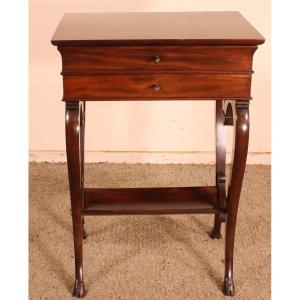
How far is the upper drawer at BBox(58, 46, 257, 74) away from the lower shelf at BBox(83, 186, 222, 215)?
16.9 inches

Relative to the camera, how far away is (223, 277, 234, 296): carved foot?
5.84ft

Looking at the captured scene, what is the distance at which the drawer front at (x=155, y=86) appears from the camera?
1570 millimetres

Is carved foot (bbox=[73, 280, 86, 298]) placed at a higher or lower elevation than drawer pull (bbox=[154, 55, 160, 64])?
lower

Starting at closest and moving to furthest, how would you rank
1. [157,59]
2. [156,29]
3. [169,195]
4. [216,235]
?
1. [157,59]
2. [156,29]
3. [169,195]
4. [216,235]

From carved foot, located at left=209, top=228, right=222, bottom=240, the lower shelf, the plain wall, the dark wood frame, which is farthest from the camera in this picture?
the plain wall

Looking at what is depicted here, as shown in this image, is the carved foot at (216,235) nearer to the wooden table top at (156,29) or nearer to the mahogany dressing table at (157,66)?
the mahogany dressing table at (157,66)

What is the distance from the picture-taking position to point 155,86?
1575 mm

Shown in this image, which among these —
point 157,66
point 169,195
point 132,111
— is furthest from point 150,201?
point 132,111

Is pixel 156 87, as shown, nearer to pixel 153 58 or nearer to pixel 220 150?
pixel 153 58

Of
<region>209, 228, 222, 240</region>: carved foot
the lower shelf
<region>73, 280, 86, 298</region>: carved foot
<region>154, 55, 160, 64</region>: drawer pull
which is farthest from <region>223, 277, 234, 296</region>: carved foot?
<region>154, 55, 160, 64</region>: drawer pull

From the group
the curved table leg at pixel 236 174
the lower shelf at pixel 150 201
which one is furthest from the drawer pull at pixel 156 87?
the lower shelf at pixel 150 201

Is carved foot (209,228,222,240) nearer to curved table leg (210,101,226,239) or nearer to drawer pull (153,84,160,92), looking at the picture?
curved table leg (210,101,226,239)

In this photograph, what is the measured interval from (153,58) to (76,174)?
390 millimetres

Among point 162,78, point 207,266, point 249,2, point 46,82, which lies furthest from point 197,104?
point 162,78
